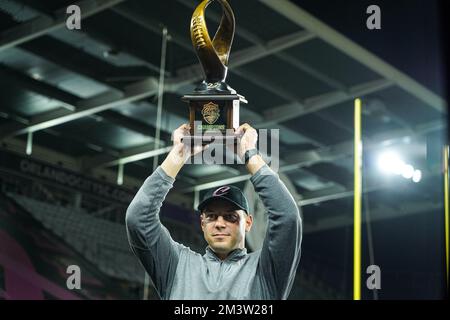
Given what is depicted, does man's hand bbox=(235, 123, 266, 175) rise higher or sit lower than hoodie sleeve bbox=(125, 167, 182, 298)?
higher

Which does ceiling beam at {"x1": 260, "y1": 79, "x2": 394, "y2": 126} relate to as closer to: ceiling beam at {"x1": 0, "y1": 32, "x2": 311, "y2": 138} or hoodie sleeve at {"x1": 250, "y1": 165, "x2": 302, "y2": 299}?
ceiling beam at {"x1": 0, "y1": 32, "x2": 311, "y2": 138}

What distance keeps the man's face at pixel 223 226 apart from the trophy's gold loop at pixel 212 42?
0.41 m

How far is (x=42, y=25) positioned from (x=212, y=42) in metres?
6.38

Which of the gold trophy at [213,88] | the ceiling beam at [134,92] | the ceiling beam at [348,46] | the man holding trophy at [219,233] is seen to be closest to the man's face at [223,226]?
the man holding trophy at [219,233]

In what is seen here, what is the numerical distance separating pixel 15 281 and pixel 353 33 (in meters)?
4.85

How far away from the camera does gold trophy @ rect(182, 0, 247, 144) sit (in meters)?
2.88

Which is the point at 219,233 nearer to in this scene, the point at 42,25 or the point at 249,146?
the point at 249,146

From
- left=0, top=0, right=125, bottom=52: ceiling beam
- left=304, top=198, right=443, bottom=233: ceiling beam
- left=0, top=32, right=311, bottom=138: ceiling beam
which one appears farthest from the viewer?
left=304, top=198, right=443, bottom=233: ceiling beam

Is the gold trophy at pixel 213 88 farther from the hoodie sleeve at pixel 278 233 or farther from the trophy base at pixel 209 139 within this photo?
the hoodie sleeve at pixel 278 233

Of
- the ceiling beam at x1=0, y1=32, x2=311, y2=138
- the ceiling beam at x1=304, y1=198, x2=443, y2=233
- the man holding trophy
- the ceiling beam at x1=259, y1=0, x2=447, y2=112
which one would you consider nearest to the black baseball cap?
the man holding trophy

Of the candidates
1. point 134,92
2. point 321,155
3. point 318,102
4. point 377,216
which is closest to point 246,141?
point 134,92

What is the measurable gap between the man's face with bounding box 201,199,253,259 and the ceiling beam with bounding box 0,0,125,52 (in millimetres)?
6070
